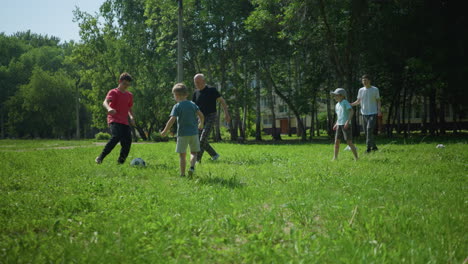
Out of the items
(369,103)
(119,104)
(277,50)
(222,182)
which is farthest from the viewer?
(277,50)

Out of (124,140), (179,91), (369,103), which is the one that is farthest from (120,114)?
(369,103)

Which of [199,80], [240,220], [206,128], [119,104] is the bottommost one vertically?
[240,220]

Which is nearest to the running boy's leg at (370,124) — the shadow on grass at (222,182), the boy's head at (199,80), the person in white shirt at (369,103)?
the person in white shirt at (369,103)

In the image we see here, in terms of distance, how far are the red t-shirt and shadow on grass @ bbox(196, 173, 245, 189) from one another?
3666mm

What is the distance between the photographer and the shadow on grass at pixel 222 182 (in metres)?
5.62

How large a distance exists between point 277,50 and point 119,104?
2166 cm

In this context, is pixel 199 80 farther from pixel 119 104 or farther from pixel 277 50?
pixel 277 50

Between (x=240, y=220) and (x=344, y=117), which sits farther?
(x=344, y=117)

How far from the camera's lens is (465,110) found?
2720 centimetres

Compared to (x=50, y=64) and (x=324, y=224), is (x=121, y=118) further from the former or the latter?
(x=50, y=64)

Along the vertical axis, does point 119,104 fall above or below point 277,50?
below

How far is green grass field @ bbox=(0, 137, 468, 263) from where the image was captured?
2.71 m

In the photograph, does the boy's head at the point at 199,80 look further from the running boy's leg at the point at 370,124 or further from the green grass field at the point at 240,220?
the running boy's leg at the point at 370,124

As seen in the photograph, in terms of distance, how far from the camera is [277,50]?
28.3 m
